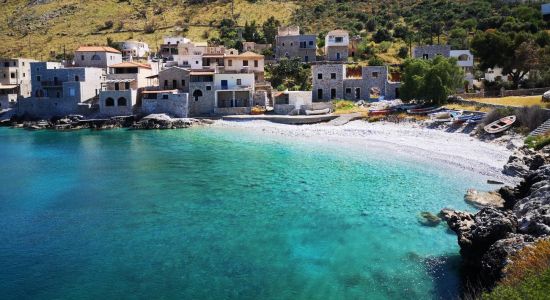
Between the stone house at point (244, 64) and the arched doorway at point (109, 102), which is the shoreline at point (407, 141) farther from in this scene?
the arched doorway at point (109, 102)

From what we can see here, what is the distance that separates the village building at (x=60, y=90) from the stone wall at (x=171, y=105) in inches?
310

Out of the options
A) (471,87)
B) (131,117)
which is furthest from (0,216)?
(471,87)

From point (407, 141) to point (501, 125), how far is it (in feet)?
22.9

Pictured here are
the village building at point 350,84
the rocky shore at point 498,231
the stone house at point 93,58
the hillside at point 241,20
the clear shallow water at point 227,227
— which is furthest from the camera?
the hillside at point 241,20

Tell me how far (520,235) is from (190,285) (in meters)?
10.8

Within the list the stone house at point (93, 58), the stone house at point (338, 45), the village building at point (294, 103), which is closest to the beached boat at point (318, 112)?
the village building at point (294, 103)

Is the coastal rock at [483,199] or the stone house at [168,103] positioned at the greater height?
the stone house at [168,103]

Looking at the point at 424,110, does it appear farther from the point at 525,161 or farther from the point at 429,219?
the point at 429,219

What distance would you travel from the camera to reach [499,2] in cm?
9494

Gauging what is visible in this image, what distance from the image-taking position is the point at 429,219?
2031 centimetres

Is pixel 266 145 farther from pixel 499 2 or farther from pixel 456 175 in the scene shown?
pixel 499 2

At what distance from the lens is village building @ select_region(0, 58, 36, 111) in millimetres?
60594

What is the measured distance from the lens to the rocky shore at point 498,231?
14148mm

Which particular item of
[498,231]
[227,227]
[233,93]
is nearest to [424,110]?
[233,93]
